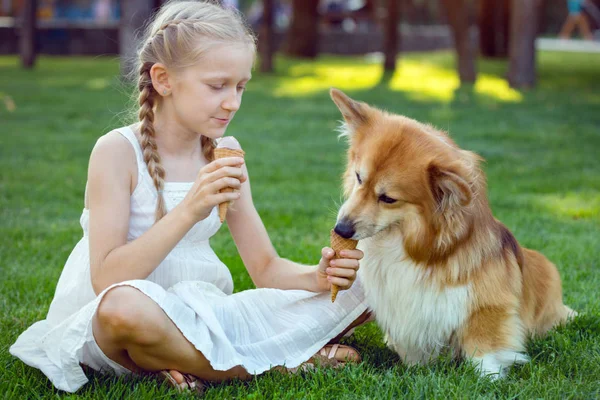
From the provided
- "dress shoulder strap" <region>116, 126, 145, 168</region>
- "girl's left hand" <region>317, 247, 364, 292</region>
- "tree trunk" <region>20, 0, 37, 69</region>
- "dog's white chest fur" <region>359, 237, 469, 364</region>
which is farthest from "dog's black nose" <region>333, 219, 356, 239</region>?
"tree trunk" <region>20, 0, 37, 69</region>

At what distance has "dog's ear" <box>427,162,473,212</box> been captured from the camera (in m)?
2.65

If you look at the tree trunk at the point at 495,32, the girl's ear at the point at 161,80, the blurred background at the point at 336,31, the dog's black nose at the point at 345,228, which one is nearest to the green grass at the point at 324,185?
the dog's black nose at the point at 345,228

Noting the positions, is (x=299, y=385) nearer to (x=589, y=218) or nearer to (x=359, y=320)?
(x=359, y=320)

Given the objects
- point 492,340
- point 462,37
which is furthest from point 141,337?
point 462,37

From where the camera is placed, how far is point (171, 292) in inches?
119

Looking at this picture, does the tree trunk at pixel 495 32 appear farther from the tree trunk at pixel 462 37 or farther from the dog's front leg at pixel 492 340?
the dog's front leg at pixel 492 340

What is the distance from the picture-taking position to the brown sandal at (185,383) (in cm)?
281

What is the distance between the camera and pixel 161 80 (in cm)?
302

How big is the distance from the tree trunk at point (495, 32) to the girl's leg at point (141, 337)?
62.6 feet

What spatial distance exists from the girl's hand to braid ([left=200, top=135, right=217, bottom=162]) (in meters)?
0.56

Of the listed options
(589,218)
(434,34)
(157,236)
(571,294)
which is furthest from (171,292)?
(434,34)

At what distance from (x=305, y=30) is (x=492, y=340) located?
57.5ft

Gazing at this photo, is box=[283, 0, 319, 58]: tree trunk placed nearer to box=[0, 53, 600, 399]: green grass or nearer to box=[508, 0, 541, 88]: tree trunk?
box=[0, 53, 600, 399]: green grass

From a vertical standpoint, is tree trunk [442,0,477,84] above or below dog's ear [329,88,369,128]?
below
